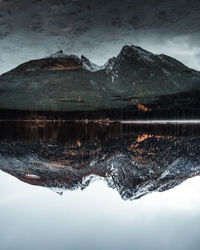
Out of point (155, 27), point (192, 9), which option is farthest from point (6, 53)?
point (192, 9)

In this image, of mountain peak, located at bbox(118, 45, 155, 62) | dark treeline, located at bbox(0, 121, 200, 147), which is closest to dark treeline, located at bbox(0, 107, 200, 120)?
mountain peak, located at bbox(118, 45, 155, 62)

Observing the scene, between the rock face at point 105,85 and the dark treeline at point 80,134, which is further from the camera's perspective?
the rock face at point 105,85

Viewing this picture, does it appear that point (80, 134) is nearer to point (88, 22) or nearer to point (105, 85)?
point (88, 22)

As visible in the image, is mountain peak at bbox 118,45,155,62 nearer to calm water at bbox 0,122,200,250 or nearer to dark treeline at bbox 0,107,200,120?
dark treeline at bbox 0,107,200,120

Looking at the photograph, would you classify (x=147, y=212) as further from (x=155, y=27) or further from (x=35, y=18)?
(x=155, y=27)

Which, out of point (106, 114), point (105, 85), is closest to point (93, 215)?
point (106, 114)

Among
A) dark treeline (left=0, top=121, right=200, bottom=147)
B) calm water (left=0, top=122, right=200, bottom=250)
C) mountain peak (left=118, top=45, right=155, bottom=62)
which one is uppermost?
mountain peak (left=118, top=45, right=155, bottom=62)

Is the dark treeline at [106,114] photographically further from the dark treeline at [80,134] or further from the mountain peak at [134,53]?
the dark treeline at [80,134]

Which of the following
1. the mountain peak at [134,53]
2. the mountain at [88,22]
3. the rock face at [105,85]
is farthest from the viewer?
the mountain peak at [134,53]

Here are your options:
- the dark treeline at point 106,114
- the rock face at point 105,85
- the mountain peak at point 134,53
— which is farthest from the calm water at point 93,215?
the mountain peak at point 134,53
